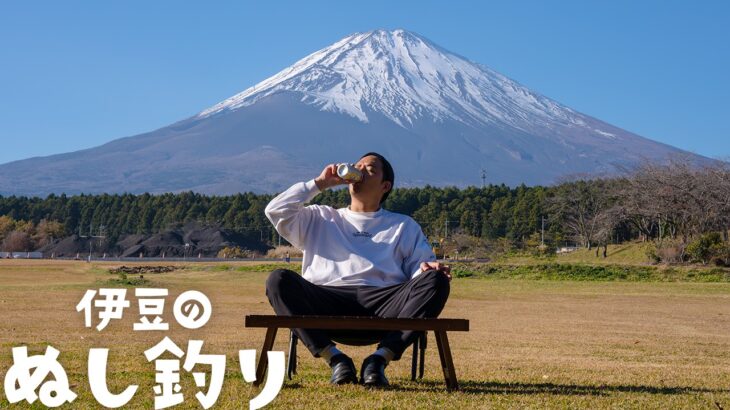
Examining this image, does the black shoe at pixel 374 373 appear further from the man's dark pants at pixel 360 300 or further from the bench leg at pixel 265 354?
the bench leg at pixel 265 354

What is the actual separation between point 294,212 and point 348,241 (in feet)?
1.08

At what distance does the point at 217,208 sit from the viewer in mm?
72562

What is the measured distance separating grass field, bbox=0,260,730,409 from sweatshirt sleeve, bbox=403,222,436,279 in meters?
0.60

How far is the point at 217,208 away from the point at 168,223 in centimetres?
417

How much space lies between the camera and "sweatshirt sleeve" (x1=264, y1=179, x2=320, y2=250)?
507 centimetres

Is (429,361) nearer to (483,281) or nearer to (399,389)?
(399,389)

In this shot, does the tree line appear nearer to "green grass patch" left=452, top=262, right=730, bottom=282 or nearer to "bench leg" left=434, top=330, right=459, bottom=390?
"green grass patch" left=452, top=262, right=730, bottom=282

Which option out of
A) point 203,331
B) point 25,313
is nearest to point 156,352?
point 203,331

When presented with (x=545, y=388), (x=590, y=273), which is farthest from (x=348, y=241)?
(x=590, y=273)

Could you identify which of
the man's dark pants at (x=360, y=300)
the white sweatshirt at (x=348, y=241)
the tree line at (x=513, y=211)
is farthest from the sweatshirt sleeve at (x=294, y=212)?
the tree line at (x=513, y=211)

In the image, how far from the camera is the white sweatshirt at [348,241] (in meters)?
5.08

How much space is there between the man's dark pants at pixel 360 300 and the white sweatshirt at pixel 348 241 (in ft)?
0.36

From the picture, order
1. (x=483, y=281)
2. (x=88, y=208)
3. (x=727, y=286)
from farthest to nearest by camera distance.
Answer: (x=88, y=208)
(x=483, y=281)
(x=727, y=286)

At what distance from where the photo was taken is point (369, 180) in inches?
204
